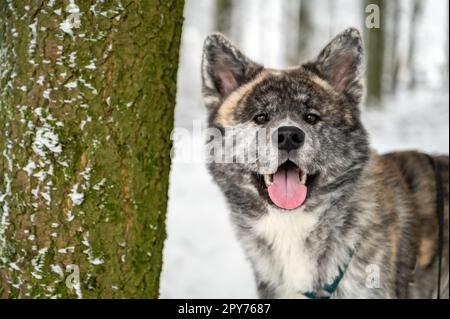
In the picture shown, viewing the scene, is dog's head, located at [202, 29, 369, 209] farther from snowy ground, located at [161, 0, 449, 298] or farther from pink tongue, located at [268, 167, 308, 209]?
snowy ground, located at [161, 0, 449, 298]

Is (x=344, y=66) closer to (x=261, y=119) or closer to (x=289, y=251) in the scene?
(x=261, y=119)

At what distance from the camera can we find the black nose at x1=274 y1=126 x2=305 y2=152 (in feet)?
9.61

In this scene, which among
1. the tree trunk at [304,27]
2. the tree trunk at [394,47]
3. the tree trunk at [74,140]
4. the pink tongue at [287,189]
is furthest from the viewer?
the tree trunk at [394,47]

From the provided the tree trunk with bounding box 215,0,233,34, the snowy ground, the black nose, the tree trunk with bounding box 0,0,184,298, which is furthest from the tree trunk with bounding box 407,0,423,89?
the tree trunk with bounding box 0,0,184,298

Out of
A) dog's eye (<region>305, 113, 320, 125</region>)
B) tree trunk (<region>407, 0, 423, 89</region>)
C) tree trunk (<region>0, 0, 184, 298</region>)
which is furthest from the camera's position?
tree trunk (<region>407, 0, 423, 89</region>)

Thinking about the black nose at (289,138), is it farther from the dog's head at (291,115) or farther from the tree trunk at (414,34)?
the tree trunk at (414,34)

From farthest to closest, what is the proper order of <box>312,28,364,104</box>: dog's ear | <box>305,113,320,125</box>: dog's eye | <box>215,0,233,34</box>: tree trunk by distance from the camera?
1. <box>215,0,233,34</box>: tree trunk
2. <box>312,28,364,104</box>: dog's ear
3. <box>305,113,320,125</box>: dog's eye

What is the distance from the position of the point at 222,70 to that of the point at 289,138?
33.9 inches

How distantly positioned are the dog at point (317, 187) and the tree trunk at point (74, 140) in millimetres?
892

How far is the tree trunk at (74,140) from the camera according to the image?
2.38 meters

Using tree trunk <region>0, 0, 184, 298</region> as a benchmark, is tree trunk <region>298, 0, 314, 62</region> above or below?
above

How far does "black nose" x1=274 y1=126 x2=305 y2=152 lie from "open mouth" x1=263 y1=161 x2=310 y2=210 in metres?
0.14

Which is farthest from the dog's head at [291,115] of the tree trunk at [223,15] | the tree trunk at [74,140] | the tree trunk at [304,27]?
the tree trunk at [304,27]
